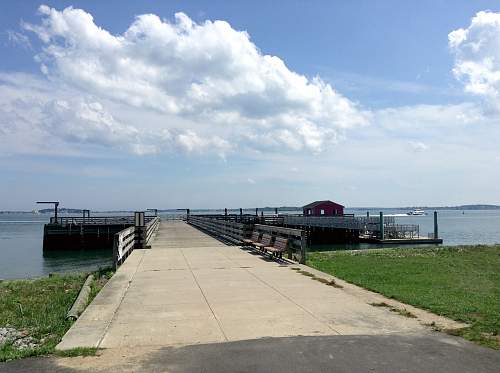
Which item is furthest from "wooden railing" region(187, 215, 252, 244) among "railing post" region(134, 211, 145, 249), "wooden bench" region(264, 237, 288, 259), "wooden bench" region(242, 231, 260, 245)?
"wooden bench" region(264, 237, 288, 259)

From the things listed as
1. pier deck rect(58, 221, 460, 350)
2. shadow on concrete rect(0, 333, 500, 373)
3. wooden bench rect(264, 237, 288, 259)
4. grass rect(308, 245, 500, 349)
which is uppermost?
wooden bench rect(264, 237, 288, 259)

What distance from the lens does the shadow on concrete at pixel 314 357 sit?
5.63 m

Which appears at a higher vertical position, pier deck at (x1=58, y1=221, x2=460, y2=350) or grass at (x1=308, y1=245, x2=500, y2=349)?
grass at (x1=308, y1=245, x2=500, y2=349)

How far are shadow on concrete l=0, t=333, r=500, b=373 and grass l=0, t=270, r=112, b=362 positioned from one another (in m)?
0.93

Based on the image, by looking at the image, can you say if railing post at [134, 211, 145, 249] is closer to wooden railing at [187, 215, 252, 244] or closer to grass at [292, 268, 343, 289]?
wooden railing at [187, 215, 252, 244]

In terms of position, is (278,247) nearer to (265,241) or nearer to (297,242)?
(297,242)

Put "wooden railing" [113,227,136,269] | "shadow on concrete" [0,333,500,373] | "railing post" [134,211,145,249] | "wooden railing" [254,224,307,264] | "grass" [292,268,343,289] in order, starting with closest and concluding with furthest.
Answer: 1. "shadow on concrete" [0,333,500,373]
2. "grass" [292,268,343,289]
3. "wooden railing" [113,227,136,269]
4. "wooden railing" [254,224,307,264]
5. "railing post" [134,211,145,249]

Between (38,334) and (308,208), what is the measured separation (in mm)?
71535

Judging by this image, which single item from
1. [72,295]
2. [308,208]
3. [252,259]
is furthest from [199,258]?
[308,208]

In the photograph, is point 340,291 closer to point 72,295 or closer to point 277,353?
point 277,353

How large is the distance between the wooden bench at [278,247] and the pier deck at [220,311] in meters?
3.02

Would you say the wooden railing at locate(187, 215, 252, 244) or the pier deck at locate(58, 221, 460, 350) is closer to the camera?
the pier deck at locate(58, 221, 460, 350)

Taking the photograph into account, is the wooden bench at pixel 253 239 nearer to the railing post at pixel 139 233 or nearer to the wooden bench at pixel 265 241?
the wooden bench at pixel 265 241

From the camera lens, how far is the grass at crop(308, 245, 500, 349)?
8055mm
